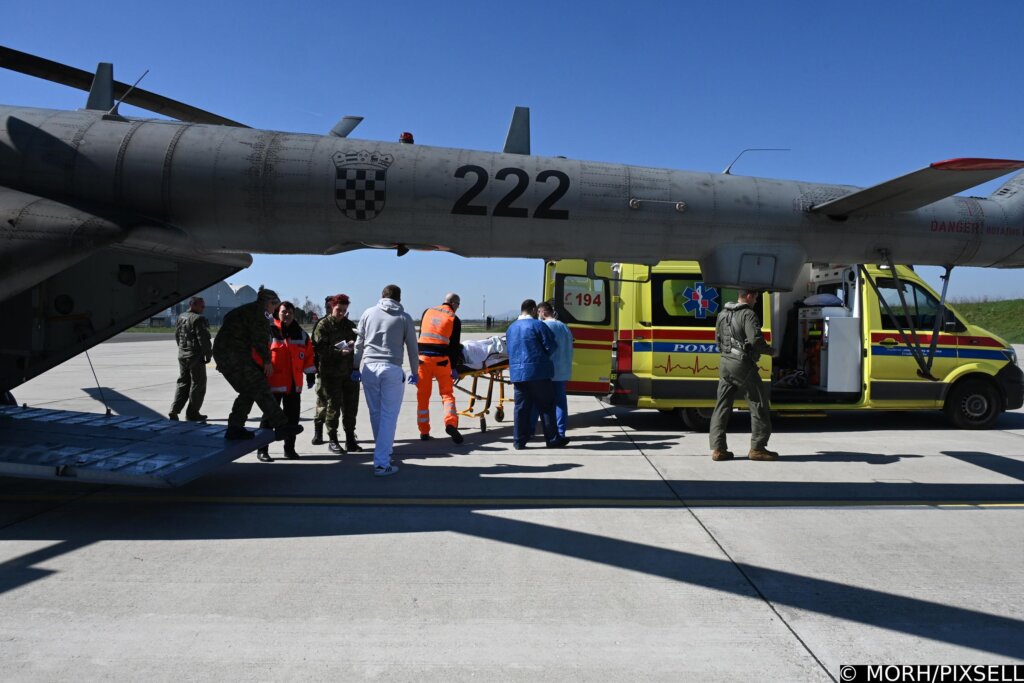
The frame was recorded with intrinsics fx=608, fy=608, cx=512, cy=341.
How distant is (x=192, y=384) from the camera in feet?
27.8

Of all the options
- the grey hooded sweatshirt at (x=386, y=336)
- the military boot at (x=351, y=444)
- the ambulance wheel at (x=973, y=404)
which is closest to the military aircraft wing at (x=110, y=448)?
the grey hooded sweatshirt at (x=386, y=336)

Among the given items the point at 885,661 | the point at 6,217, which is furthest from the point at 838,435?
the point at 6,217

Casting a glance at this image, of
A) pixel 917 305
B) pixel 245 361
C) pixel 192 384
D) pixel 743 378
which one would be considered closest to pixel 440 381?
pixel 245 361

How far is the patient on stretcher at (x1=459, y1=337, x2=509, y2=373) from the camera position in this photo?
841cm

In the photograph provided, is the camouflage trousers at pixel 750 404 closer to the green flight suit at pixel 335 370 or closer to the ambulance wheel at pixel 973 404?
the ambulance wheel at pixel 973 404

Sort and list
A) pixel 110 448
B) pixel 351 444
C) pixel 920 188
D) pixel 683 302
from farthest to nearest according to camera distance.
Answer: pixel 683 302 < pixel 351 444 < pixel 920 188 < pixel 110 448

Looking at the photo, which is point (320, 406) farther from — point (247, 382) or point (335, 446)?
point (247, 382)

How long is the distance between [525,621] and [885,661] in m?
1.63

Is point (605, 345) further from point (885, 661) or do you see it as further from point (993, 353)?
point (885, 661)

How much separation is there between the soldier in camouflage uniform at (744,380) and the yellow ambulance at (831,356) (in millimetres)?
1438

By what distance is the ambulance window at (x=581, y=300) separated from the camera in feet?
29.4

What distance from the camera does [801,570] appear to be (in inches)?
146

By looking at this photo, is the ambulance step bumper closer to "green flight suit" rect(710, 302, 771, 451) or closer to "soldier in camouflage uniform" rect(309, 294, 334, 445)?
"green flight suit" rect(710, 302, 771, 451)

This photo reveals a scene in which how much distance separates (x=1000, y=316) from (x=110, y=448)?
Answer: 5649cm
